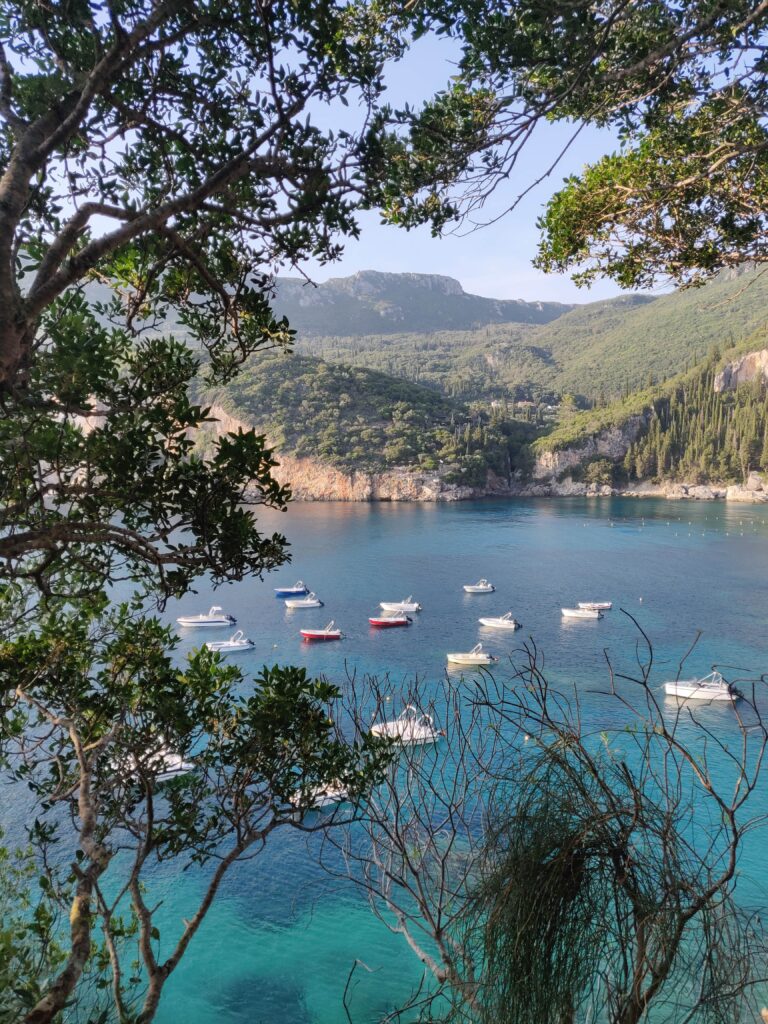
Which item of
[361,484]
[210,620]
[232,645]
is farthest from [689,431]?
[232,645]

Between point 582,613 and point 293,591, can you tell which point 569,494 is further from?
point 293,591

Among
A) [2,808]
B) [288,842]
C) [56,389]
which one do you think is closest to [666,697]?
[288,842]

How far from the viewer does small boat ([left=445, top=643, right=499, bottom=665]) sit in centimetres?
1870

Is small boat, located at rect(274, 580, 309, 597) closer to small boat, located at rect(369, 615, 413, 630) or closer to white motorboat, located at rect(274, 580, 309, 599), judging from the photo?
white motorboat, located at rect(274, 580, 309, 599)

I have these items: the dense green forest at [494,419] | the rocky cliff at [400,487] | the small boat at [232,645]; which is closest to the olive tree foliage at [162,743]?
the small boat at [232,645]

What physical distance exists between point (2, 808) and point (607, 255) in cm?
1310

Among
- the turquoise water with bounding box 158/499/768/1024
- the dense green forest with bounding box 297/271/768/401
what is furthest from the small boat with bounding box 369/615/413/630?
the dense green forest with bounding box 297/271/768/401

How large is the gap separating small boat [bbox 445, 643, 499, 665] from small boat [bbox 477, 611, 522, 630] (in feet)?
10.4

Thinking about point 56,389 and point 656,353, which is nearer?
point 56,389

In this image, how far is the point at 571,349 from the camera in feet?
438

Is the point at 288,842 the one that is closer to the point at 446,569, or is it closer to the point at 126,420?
the point at 126,420

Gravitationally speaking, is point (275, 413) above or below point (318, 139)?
above

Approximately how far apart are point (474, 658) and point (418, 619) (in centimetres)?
575

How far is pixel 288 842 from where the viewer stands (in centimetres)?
1144
